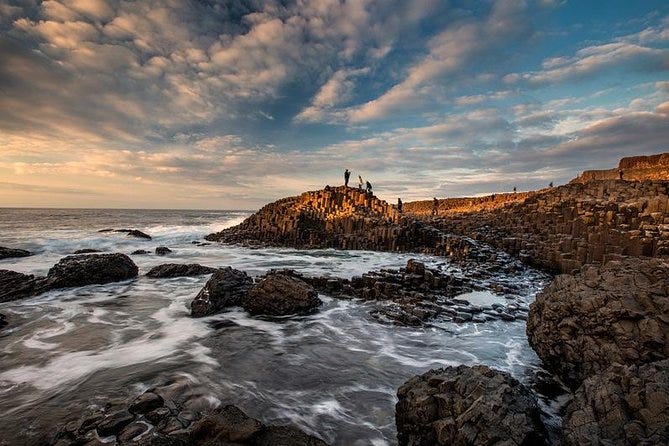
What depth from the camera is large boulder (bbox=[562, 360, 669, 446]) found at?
3.25 metres

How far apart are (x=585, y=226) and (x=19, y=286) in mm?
23524

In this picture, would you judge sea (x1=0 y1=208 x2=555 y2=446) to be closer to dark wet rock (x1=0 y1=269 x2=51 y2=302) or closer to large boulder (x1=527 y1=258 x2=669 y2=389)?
dark wet rock (x1=0 y1=269 x2=51 y2=302)

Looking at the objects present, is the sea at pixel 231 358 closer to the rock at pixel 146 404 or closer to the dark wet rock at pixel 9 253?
the rock at pixel 146 404

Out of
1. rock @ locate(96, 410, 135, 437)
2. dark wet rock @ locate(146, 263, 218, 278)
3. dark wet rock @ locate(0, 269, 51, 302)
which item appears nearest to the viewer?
rock @ locate(96, 410, 135, 437)

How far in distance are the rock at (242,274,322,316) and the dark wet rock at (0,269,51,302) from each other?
776 cm

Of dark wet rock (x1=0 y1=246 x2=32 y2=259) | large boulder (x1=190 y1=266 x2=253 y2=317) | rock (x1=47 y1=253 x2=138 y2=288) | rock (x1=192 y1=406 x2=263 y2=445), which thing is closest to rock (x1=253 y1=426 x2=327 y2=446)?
rock (x1=192 y1=406 x2=263 y2=445)

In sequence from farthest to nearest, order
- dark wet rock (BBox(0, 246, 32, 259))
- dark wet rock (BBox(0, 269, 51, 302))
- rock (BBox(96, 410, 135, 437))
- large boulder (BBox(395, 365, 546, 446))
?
dark wet rock (BBox(0, 246, 32, 259))
dark wet rock (BBox(0, 269, 51, 302))
rock (BBox(96, 410, 135, 437))
large boulder (BBox(395, 365, 546, 446))

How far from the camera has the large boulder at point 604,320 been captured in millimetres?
5340

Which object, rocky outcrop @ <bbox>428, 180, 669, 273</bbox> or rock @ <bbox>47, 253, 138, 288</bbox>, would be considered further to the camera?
rocky outcrop @ <bbox>428, 180, 669, 273</bbox>

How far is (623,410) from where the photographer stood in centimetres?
351

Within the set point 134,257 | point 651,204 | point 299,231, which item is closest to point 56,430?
point 134,257

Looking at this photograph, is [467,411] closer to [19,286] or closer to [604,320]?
[604,320]

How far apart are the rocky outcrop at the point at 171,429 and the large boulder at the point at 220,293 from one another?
5277mm

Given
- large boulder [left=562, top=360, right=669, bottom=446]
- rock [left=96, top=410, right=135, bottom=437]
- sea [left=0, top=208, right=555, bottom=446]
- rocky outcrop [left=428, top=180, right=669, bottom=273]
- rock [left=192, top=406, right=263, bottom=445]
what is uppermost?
rocky outcrop [left=428, top=180, right=669, bottom=273]
